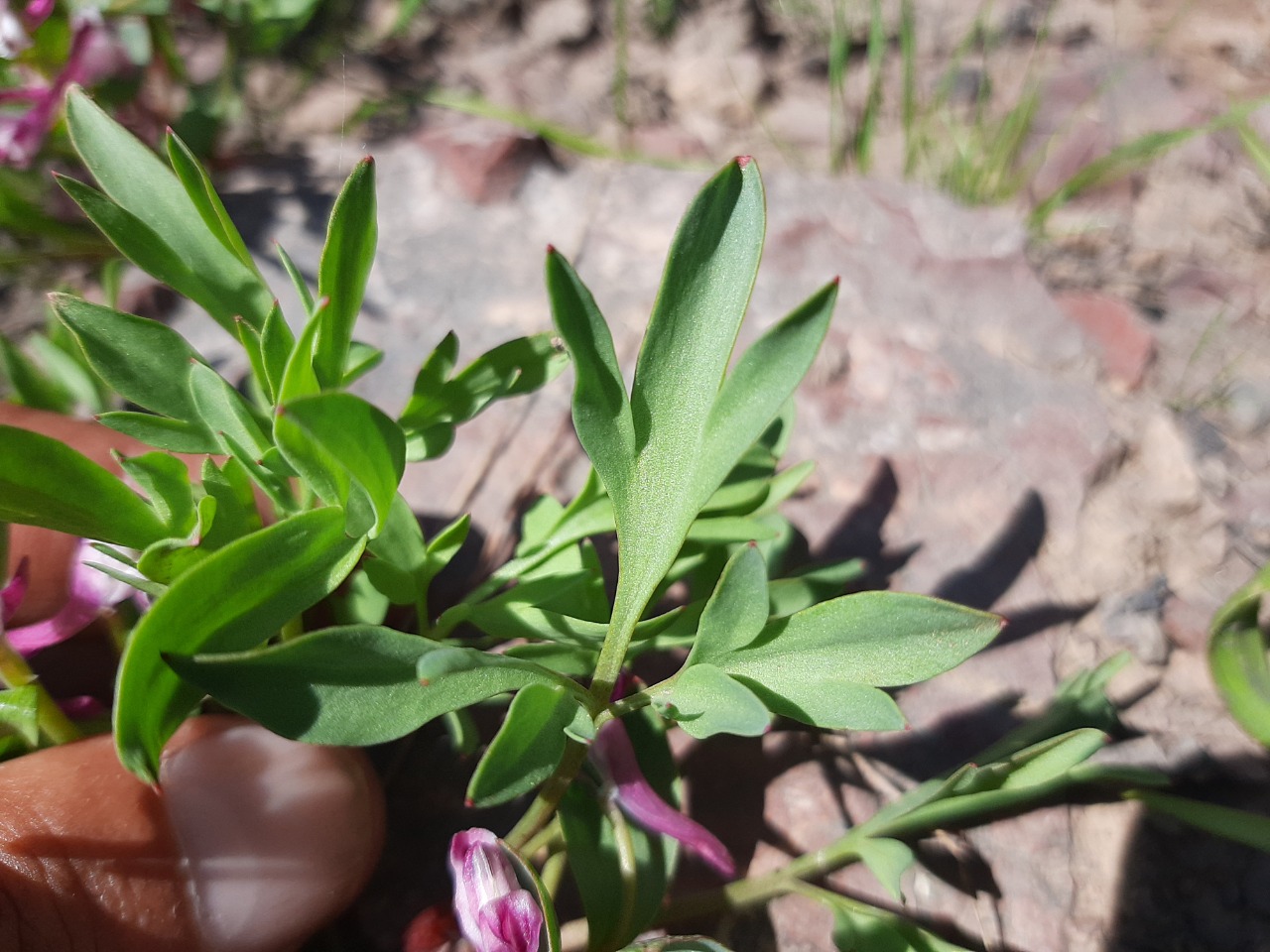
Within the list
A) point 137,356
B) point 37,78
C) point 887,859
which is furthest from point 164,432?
point 37,78

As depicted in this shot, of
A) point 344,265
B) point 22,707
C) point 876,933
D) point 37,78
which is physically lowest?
point 876,933

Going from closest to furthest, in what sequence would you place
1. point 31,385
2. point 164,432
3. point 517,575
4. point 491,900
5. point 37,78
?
point 491,900
point 164,432
point 517,575
point 31,385
point 37,78

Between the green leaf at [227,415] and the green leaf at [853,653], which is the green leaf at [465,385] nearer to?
the green leaf at [227,415]

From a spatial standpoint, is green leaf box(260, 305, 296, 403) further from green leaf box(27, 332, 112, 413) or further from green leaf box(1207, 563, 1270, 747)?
green leaf box(1207, 563, 1270, 747)

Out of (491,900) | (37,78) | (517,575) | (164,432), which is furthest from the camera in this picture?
(37,78)

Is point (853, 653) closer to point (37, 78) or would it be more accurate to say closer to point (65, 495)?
point (65, 495)

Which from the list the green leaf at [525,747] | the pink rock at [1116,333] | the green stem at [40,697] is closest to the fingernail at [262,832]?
the green stem at [40,697]
